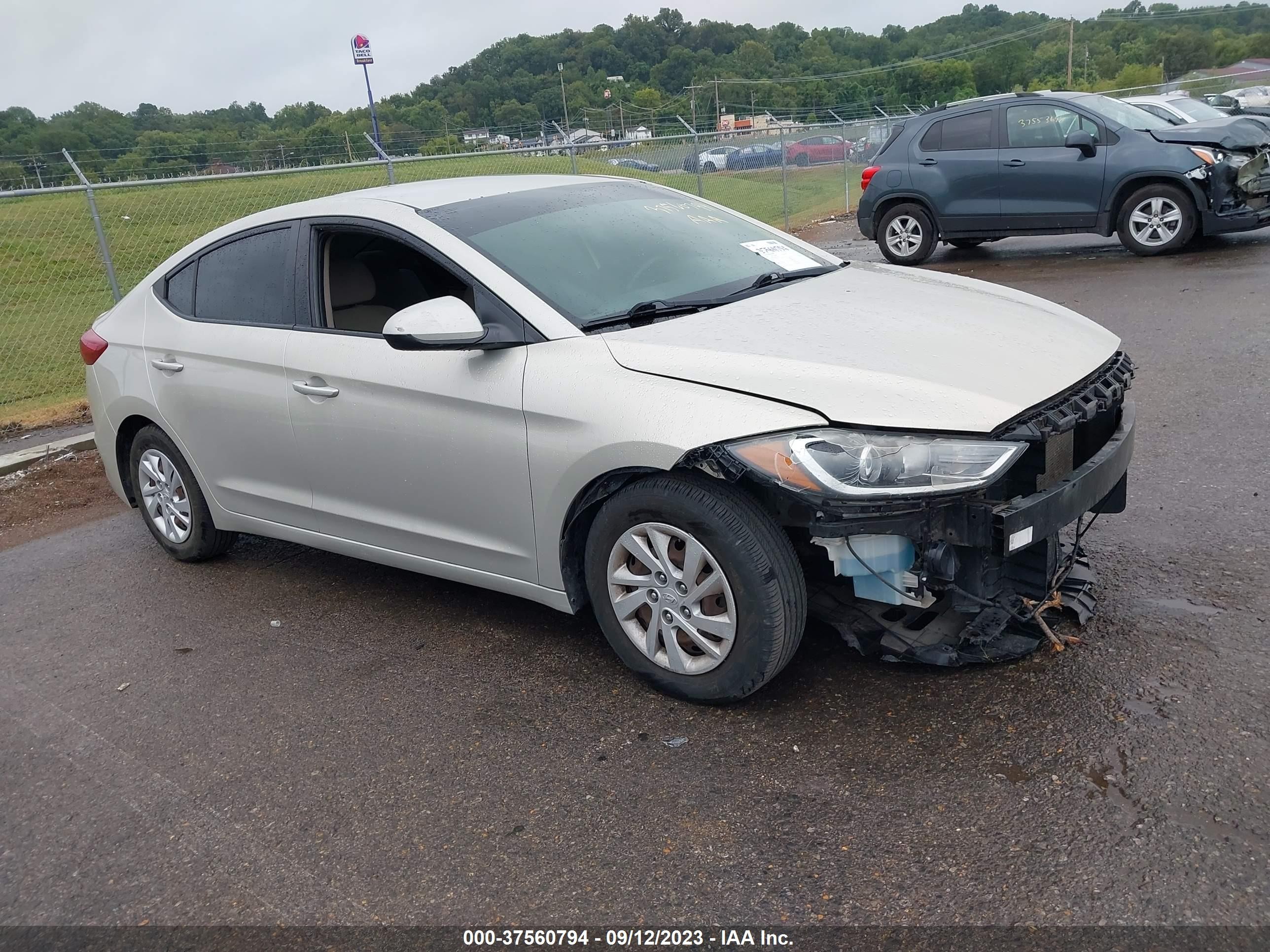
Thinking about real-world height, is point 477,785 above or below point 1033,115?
below

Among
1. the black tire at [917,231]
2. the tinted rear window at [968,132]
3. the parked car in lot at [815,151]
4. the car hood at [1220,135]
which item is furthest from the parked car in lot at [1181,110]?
the parked car in lot at [815,151]

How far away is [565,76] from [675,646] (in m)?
35.4

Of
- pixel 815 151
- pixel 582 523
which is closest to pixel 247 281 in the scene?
pixel 582 523

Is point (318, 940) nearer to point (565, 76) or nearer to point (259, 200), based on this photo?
point (259, 200)

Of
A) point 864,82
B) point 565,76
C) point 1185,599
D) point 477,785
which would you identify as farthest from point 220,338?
point 864,82

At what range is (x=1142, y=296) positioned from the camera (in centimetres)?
934

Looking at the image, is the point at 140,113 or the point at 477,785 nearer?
the point at 477,785

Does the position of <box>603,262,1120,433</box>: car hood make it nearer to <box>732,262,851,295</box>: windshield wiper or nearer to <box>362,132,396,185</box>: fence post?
<box>732,262,851,295</box>: windshield wiper

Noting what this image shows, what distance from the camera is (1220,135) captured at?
10680 millimetres

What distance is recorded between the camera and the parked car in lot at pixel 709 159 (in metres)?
16.6

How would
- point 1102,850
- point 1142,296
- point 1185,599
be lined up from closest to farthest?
point 1102,850, point 1185,599, point 1142,296

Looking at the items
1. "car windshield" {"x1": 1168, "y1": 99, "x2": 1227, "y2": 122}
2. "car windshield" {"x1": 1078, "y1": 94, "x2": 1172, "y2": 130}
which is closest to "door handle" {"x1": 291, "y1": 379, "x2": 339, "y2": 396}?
"car windshield" {"x1": 1078, "y1": 94, "x2": 1172, "y2": 130}

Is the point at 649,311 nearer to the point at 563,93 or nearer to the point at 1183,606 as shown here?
the point at 1183,606

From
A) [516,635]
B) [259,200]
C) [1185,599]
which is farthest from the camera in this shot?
[259,200]
